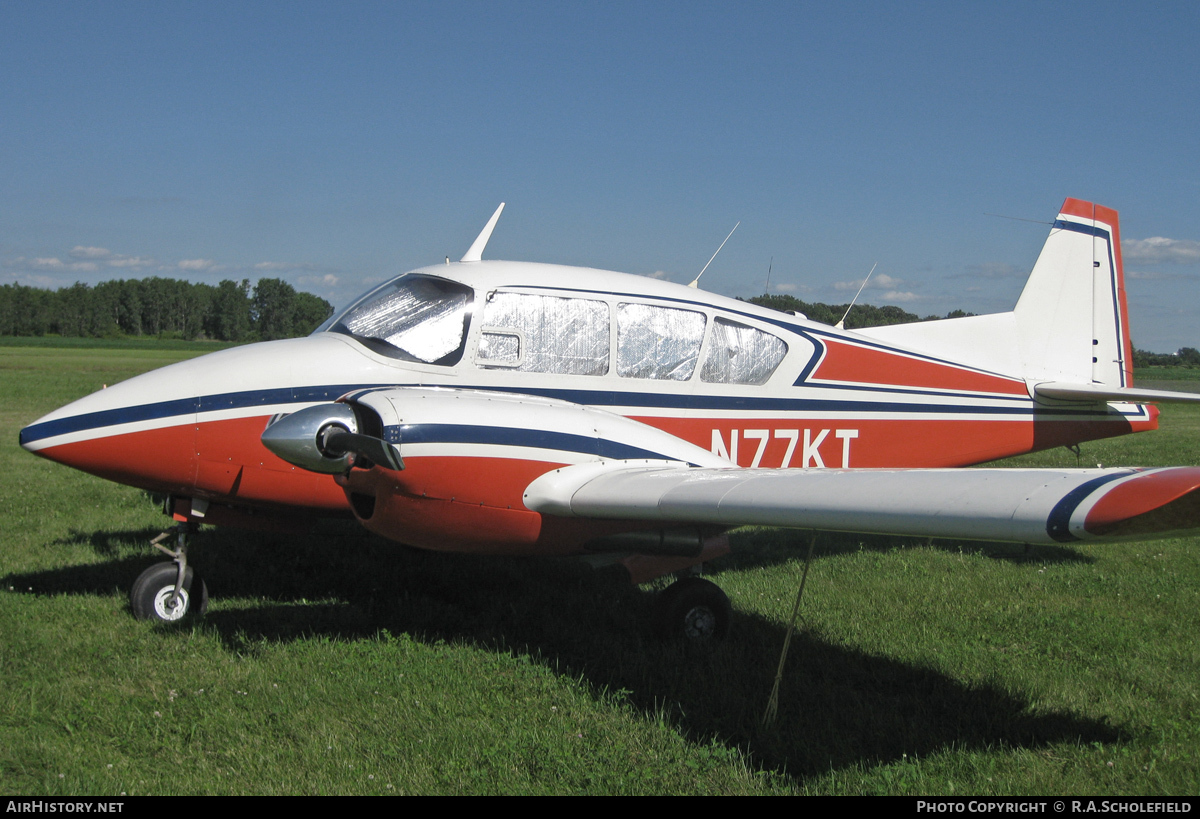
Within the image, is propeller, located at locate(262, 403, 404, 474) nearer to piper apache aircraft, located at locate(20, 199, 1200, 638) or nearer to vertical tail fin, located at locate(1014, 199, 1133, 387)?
piper apache aircraft, located at locate(20, 199, 1200, 638)

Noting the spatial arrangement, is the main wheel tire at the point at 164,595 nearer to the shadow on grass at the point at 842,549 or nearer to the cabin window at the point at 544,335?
the cabin window at the point at 544,335

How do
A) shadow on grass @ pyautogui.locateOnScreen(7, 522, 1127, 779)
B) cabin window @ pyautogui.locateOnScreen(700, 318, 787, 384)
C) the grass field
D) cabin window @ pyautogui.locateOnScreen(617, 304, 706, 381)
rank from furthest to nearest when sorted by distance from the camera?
cabin window @ pyautogui.locateOnScreen(700, 318, 787, 384) < cabin window @ pyautogui.locateOnScreen(617, 304, 706, 381) < shadow on grass @ pyautogui.locateOnScreen(7, 522, 1127, 779) < the grass field

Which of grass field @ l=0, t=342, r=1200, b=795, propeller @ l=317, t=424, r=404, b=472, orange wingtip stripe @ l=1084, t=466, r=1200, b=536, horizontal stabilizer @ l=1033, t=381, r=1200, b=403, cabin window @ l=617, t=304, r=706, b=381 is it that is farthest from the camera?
horizontal stabilizer @ l=1033, t=381, r=1200, b=403

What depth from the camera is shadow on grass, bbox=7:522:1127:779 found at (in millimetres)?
4316

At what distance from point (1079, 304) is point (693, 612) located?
19.6 feet

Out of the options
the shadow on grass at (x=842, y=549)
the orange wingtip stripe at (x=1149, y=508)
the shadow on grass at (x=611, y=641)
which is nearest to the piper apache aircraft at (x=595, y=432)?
the orange wingtip stripe at (x=1149, y=508)

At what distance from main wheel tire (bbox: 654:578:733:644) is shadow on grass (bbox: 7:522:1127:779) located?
0.53 feet

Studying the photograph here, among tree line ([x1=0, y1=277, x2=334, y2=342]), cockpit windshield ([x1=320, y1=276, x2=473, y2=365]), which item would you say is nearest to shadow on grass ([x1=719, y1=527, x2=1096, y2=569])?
cockpit windshield ([x1=320, y1=276, x2=473, y2=365])

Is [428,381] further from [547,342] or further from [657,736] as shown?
[657,736]

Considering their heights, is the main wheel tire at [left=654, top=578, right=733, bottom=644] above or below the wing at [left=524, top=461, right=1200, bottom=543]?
below

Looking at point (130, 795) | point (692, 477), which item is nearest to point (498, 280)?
point (692, 477)

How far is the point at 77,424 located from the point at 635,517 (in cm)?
356

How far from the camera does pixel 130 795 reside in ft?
11.7

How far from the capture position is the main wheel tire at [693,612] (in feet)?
18.6
